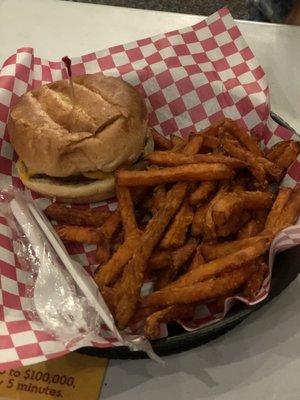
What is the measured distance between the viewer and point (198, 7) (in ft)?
10.8

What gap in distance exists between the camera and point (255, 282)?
3.95 feet

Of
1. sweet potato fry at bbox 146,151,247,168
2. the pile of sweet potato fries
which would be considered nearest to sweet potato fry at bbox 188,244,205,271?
the pile of sweet potato fries

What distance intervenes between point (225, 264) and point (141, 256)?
0.61 feet

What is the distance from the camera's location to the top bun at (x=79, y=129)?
147 centimetres

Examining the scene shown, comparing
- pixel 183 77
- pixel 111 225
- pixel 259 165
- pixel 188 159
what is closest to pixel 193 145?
pixel 188 159

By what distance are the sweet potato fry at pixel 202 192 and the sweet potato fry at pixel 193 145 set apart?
0.34ft

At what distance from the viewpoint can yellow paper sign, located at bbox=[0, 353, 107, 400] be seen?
49.5 inches

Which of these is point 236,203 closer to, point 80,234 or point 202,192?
point 202,192

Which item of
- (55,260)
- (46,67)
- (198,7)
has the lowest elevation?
(198,7)

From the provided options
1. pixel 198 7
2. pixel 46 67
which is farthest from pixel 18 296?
pixel 198 7

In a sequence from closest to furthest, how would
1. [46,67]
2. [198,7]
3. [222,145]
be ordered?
[222,145]
[46,67]
[198,7]

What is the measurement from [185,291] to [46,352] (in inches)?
12.1

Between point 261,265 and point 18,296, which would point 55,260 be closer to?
point 18,296

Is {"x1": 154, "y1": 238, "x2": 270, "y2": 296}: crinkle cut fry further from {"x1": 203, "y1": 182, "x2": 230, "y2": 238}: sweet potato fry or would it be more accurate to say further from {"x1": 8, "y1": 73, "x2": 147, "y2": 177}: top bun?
{"x1": 8, "y1": 73, "x2": 147, "y2": 177}: top bun
